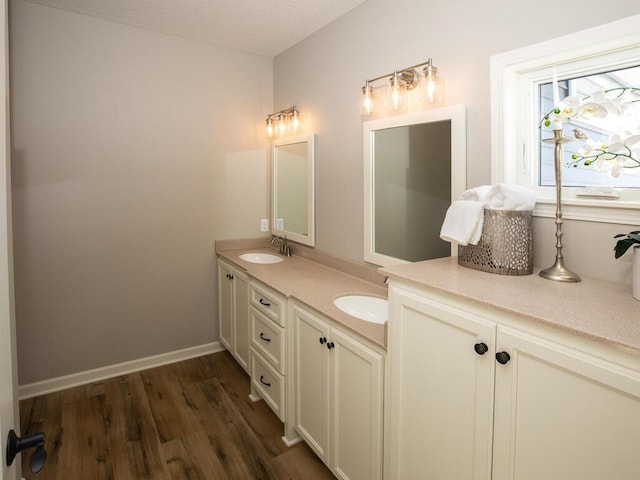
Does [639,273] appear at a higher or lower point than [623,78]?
lower

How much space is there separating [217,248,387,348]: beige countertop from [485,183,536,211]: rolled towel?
60 cm

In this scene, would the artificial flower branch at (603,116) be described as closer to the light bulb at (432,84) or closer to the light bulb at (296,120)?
the light bulb at (432,84)

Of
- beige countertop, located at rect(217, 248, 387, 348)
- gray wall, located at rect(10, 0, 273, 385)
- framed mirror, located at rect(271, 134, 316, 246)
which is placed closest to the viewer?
beige countertop, located at rect(217, 248, 387, 348)

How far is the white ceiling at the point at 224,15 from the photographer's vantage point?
237 cm

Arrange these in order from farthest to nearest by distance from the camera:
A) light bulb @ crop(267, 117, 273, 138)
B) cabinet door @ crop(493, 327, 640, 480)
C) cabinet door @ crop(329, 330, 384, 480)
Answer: light bulb @ crop(267, 117, 273, 138)
cabinet door @ crop(329, 330, 384, 480)
cabinet door @ crop(493, 327, 640, 480)

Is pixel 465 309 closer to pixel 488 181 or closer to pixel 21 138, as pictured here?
pixel 488 181

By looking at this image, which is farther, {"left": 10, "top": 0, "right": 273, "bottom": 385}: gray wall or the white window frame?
{"left": 10, "top": 0, "right": 273, "bottom": 385}: gray wall

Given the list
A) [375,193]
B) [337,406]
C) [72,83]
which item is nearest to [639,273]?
[337,406]

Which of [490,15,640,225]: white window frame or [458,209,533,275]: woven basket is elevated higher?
[490,15,640,225]: white window frame

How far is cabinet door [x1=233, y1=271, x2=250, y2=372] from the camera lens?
2.59 meters

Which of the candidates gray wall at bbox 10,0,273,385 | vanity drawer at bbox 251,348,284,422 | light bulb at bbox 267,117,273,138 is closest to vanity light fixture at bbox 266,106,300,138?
light bulb at bbox 267,117,273,138

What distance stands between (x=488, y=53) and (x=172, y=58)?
2278 millimetres

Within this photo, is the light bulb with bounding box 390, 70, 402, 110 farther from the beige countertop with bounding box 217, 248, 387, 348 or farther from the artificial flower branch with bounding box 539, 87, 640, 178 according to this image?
the beige countertop with bounding box 217, 248, 387, 348

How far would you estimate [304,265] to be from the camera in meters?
2.74
